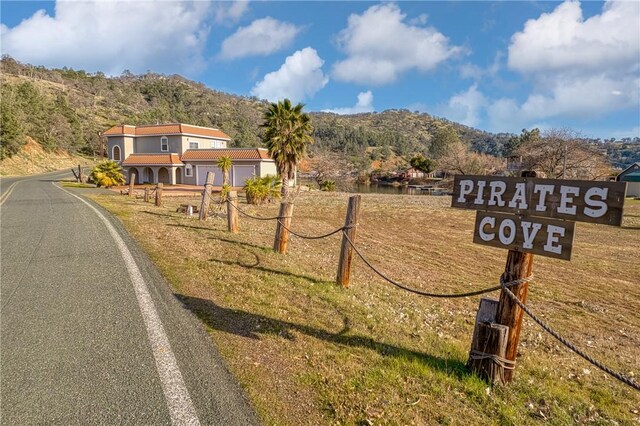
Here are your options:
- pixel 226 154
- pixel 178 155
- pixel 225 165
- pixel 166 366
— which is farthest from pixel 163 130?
pixel 166 366

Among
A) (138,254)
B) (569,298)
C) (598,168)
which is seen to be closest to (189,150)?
(138,254)

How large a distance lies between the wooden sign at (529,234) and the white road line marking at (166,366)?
3.50 meters

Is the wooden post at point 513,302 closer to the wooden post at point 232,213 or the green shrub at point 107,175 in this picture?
the wooden post at point 232,213

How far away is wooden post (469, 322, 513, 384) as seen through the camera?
399 cm

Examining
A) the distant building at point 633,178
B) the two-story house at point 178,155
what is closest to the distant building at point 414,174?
the distant building at point 633,178

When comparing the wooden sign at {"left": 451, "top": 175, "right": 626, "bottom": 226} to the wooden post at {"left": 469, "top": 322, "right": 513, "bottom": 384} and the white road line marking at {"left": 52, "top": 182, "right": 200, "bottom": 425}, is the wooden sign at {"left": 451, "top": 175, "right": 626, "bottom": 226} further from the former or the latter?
the white road line marking at {"left": 52, "top": 182, "right": 200, "bottom": 425}

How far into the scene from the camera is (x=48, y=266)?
7180 millimetres

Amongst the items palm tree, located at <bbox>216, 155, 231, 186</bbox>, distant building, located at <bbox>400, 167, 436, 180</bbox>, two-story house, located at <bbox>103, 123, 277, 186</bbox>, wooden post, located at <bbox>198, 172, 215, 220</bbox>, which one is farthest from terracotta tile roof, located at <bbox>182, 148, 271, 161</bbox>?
distant building, located at <bbox>400, 167, 436, 180</bbox>

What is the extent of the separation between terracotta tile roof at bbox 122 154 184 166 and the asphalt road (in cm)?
3680

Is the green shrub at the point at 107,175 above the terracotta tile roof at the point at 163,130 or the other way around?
the other way around

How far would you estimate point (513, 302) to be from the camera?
13.2 feet

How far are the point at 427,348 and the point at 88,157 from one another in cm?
8263

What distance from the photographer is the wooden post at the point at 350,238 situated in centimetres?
720

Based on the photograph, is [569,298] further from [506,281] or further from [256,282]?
[256,282]
